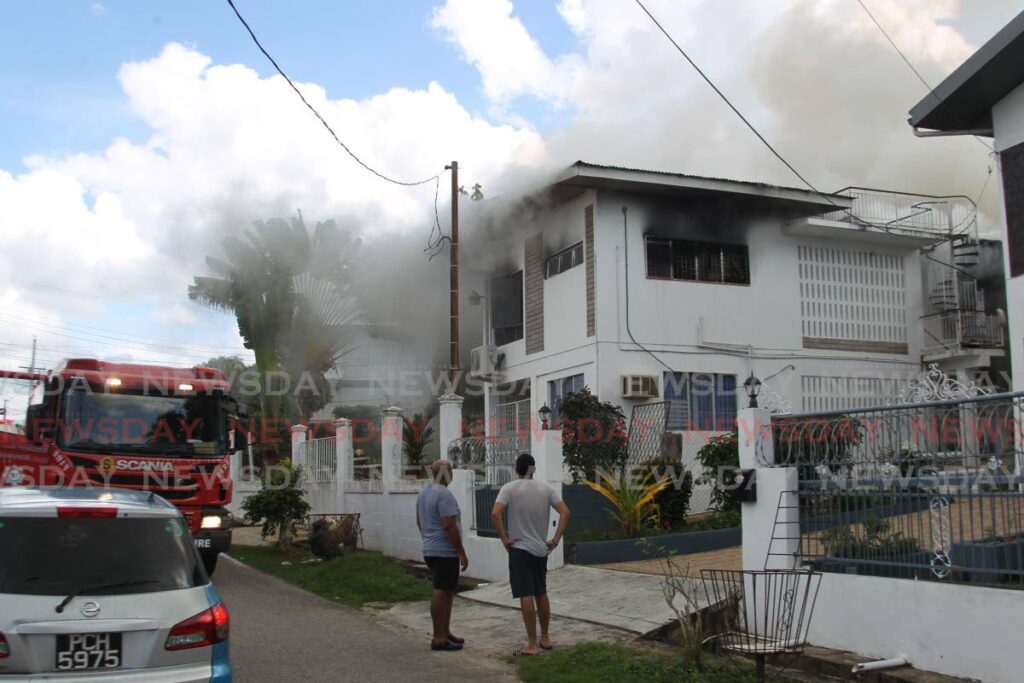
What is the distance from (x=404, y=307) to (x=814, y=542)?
62.2ft

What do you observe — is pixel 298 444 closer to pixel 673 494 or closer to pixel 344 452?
pixel 344 452

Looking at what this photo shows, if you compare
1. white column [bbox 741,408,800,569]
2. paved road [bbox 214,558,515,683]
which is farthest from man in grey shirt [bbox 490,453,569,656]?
white column [bbox 741,408,800,569]

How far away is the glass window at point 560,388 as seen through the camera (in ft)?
59.2

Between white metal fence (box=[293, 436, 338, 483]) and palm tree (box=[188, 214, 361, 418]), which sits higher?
palm tree (box=[188, 214, 361, 418])

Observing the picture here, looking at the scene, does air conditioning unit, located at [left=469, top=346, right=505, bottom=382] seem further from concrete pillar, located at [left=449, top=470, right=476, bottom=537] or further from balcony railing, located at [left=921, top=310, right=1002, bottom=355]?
balcony railing, located at [left=921, top=310, right=1002, bottom=355]

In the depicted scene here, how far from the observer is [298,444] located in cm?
2341

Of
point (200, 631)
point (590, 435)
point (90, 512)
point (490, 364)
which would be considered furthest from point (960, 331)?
point (90, 512)

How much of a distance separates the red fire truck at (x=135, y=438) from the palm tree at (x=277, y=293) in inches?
672

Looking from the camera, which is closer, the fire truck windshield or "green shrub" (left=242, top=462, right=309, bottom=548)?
the fire truck windshield

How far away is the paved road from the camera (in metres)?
7.46

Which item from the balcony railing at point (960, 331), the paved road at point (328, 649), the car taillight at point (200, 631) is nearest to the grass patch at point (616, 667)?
the paved road at point (328, 649)

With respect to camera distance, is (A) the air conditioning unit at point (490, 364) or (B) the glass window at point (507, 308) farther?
(A) the air conditioning unit at point (490, 364)

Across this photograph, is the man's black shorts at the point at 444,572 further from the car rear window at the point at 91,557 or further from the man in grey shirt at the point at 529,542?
the car rear window at the point at 91,557

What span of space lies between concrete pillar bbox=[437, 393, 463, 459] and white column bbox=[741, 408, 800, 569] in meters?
7.09
